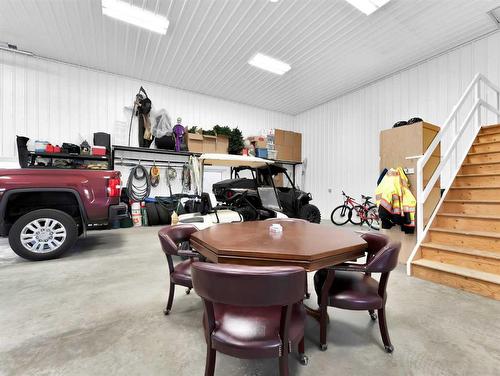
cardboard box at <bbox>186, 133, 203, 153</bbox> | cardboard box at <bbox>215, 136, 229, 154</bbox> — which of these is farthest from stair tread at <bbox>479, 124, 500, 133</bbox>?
cardboard box at <bbox>186, 133, 203, 153</bbox>

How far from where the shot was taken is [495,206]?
3098 millimetres

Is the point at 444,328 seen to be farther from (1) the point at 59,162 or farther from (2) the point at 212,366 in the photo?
(1) the point at 59,162

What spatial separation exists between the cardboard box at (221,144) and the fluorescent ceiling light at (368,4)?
15.4ft

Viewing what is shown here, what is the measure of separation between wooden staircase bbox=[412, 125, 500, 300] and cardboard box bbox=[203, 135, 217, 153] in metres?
5.79

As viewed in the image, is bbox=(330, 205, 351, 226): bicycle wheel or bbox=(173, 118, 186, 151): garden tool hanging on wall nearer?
bbox=(173, 118, 186, 151): garden tool hanging on wall

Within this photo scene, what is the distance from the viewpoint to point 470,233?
2.98 meters

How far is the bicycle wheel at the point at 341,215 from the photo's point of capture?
6992mm

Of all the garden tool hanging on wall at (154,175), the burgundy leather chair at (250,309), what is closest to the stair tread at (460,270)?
the burgundy leather chair at (250,309)

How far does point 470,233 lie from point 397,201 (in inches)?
35.5

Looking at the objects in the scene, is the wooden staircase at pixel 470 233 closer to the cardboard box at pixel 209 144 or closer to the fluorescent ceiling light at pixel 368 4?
the fluorescent ceiling light at pixel 368 4

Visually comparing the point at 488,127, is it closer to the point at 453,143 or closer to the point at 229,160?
the point at 453,143

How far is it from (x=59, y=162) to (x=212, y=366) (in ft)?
20.2

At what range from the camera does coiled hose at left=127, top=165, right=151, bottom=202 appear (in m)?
6.43

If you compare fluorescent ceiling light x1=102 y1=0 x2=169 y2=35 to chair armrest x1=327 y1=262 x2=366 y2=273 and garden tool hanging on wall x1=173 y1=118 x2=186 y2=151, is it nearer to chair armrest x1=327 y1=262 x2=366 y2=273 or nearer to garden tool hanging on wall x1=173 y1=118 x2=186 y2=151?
garden tool hanging on wall x1=173 y1=118 x2=186 y2=151
